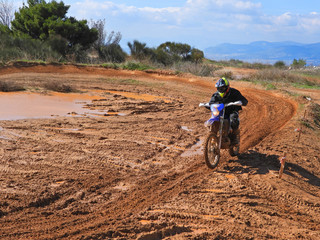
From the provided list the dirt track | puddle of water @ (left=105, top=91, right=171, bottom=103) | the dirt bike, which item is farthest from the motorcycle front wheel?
puddle of water @ (left=105, top=91, right=171, bottom=103)

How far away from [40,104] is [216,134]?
352 inches

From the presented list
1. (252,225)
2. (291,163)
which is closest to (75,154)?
(252,225)

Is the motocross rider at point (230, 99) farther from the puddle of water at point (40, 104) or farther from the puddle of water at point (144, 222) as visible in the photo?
the puddle of water at point (40, 104)

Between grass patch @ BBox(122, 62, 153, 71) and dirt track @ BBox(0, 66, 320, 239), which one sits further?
grass patch @ BBox(122, 62, 153, 71)

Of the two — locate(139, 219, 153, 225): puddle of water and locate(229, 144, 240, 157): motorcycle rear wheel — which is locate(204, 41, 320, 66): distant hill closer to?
locate(229, 144, 240, 157): motorcycle rear wheel

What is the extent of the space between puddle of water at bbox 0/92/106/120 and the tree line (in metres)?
11.8

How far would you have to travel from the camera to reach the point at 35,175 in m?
6.09

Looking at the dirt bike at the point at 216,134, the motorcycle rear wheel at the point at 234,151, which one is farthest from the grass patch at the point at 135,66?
the dirt bike at the point at 216,134

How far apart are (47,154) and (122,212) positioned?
3135 millimetres

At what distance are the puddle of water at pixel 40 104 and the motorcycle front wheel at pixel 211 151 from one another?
6639mm

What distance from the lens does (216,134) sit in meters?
6.99

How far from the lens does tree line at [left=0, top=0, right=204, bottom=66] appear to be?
27.3 metres

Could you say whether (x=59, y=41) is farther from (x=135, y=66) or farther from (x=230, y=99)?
(x=230, y=99)

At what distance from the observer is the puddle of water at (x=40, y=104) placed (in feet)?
37.8
